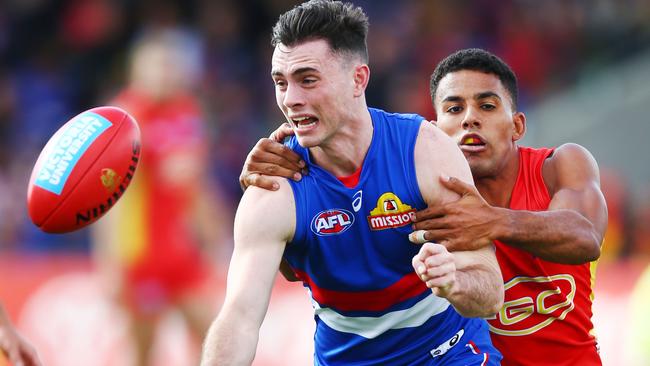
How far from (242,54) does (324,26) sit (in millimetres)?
9642

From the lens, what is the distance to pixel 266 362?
372 inches

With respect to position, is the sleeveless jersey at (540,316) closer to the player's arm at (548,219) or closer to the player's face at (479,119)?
the player's arm at (548,219)

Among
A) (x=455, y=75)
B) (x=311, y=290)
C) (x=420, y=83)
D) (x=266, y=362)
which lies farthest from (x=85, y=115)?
(x=420, y=83)

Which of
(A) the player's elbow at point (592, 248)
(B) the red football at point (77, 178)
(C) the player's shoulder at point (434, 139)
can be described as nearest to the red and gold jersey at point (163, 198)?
(B) the red football at point (77, 178)

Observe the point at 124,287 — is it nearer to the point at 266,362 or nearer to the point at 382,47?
the point at 266,362

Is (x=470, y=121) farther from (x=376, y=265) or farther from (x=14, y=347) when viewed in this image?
(x=14, y=347)

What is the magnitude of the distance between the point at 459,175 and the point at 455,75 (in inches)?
35.8

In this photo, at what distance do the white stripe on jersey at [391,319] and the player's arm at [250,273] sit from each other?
0.54m

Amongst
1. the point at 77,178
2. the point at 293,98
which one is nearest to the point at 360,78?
the point at 293,98

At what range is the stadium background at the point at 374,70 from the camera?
42.1 feet

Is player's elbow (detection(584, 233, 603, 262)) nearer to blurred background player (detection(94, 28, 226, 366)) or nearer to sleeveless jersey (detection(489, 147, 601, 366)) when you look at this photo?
sleeveless jersey (detection(489, 147, 601, 366))

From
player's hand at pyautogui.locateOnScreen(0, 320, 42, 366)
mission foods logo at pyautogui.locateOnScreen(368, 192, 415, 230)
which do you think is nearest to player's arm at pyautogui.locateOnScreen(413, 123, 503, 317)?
mission foods logo at pyautogui.locateOnScreen(368, 192, 415, 230)

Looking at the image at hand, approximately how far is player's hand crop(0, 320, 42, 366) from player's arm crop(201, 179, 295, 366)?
0.79 meters

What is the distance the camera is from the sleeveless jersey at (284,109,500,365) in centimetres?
507
